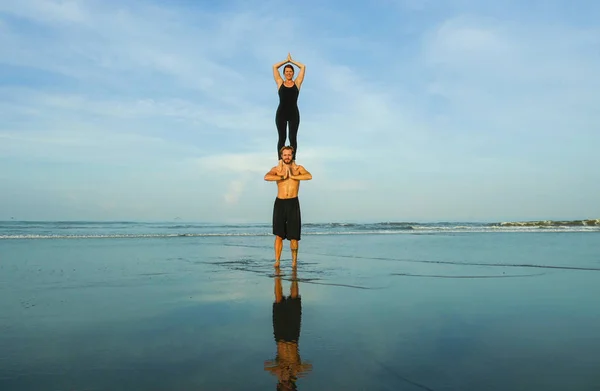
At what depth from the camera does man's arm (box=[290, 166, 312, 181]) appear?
25.9ft

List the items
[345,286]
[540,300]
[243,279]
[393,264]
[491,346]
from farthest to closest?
[393,264] < [243,279] < [345,286] < [540,300] < [491,346]

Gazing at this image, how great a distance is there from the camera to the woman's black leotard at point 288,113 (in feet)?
27.4

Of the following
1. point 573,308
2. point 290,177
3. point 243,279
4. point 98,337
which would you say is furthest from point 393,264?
point 98,337

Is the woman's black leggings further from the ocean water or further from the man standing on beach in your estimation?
the ocean water

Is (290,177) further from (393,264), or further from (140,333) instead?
(140,333)

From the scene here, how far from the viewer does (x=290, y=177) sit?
7.96 metres

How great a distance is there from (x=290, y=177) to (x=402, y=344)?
5026mm

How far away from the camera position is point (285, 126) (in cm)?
848

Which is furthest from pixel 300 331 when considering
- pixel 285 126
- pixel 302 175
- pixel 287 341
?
pixel 285 126

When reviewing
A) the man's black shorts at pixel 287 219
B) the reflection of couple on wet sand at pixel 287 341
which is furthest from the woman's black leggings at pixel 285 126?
the reflection of couple on wet sand at pixel 287 341

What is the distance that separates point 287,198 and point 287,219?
1.26 feet

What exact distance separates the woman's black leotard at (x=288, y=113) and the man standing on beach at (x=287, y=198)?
0.42 metres

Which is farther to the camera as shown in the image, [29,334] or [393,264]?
[393,264]

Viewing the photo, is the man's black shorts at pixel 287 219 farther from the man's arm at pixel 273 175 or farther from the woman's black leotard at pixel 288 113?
the woman's black leotard at pixel 288 113
